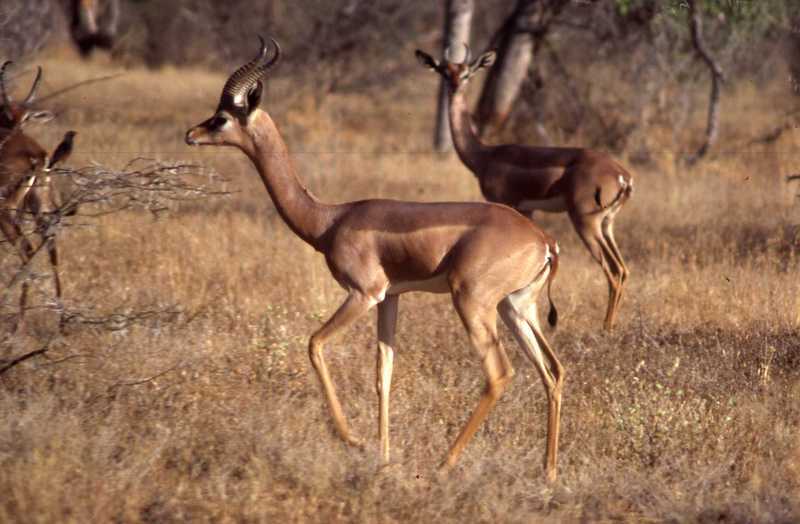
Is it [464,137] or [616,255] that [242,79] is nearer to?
[616,255]

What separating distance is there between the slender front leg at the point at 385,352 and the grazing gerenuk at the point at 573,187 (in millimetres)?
2809

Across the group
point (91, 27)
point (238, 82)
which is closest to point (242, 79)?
point (238, 82)

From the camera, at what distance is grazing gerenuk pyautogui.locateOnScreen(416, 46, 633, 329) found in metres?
9.12

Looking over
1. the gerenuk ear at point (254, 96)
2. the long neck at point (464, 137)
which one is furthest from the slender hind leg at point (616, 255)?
the gerenuk ear at point (254, 96)

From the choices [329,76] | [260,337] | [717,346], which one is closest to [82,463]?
[260,337]

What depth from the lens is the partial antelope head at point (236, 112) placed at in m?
6.33

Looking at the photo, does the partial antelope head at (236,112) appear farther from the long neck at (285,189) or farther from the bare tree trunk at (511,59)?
the bare tree trunk at (511,59)

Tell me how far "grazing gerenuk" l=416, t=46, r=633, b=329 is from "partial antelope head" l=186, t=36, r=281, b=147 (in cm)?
338

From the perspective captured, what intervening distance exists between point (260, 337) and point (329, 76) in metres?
14.1

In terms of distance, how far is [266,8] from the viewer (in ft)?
81.9

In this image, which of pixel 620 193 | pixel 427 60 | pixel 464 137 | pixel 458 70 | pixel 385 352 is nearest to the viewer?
pixel 385 352

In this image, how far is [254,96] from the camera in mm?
6371

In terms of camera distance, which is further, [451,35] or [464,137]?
[451,35]

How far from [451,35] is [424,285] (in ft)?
34.3
